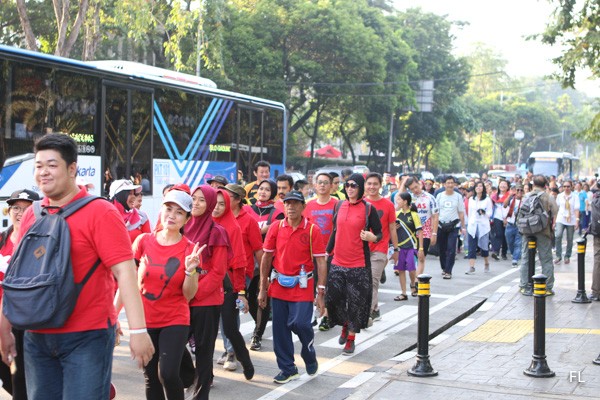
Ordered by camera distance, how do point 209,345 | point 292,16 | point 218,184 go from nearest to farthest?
point 209,345 < point 218,184 < point 292,16

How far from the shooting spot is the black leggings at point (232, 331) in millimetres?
6844

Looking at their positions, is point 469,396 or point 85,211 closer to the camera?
point 85,211

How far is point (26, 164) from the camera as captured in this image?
11.9m

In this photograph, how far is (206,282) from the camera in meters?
5.99

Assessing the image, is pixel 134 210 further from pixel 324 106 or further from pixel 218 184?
pixel 324 106

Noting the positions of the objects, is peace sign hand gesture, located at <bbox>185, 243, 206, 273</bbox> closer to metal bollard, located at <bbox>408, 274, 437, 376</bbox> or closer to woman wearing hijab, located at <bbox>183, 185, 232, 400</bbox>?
woman wearing hijab, located at <bbox>183, 185, 232, 400</bbox>

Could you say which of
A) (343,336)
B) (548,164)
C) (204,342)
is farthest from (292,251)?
(548,164)

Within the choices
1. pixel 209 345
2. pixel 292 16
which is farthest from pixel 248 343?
pixel 292 16

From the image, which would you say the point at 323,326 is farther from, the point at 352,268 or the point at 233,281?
the point at 233,281

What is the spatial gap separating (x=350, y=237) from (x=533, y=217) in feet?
15.5

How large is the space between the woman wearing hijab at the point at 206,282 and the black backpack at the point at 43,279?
2.20m

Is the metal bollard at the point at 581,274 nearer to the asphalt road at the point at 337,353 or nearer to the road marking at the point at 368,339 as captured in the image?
the asphalt road at the point at 337,353

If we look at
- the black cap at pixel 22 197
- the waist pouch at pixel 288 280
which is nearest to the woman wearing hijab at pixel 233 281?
the waist pouch at pixel 288 280

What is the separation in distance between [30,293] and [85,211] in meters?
0.44
